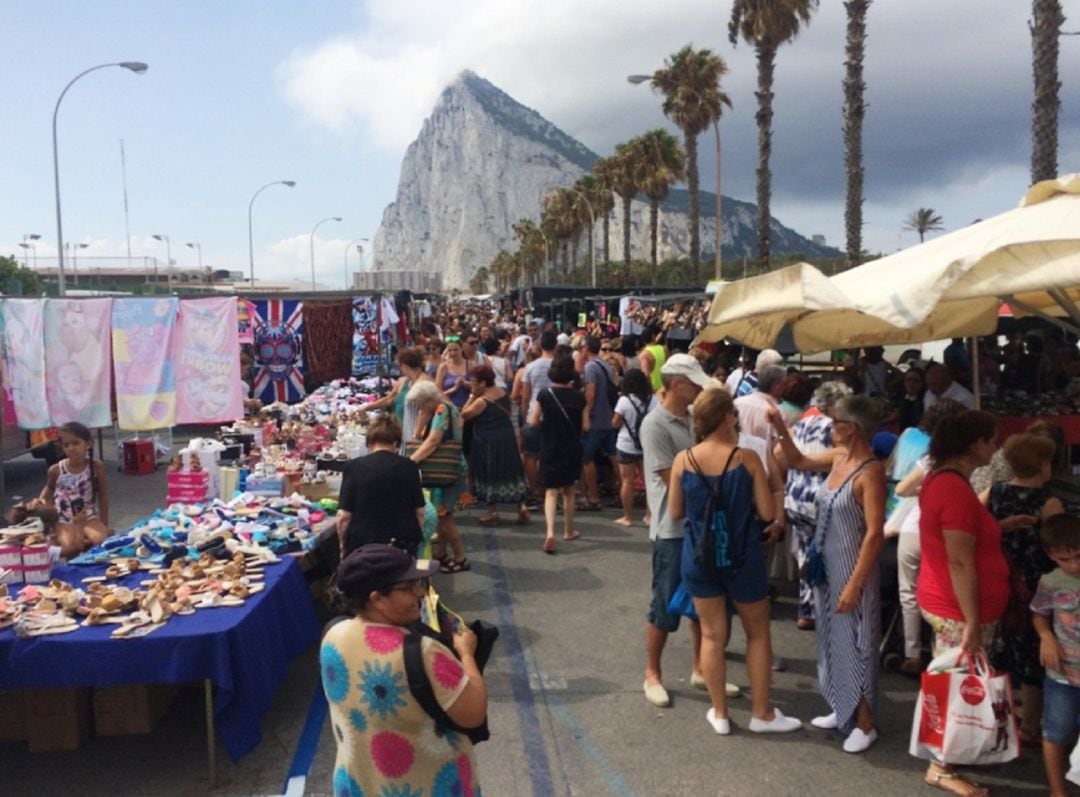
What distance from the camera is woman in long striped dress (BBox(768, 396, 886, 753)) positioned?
4.19 m

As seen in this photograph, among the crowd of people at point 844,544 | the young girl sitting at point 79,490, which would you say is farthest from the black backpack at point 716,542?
the young girl sitting at point 79,490

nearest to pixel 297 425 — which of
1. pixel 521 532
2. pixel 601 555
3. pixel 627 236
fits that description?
pixel 521 532

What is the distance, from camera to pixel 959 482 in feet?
12.1

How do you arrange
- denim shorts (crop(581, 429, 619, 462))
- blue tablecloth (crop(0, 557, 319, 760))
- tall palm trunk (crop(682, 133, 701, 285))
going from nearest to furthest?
1. blue tablecloth (crop(0, 557, 319, 760))
2. denim shorts (crop(581, 429, 619, 462))
3. tall palm trunk (crop(682, 133, 701, 285))

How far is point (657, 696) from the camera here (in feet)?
16.1

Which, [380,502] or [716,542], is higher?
[380,502]

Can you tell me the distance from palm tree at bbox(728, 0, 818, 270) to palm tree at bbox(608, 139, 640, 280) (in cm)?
1979

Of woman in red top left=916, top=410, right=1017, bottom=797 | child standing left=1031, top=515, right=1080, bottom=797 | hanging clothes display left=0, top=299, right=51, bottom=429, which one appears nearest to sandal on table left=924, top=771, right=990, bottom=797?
woman in red top left=916, top=410, right=1017, bottom=797

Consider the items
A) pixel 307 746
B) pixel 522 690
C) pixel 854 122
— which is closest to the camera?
pixel 307 746

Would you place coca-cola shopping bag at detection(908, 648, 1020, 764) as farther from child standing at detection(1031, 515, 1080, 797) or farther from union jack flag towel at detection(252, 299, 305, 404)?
union jack flag towel at detection(252, 299, 305, 404)

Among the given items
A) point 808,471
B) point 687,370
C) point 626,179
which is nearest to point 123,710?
point 687,370

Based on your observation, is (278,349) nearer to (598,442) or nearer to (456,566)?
(598,442)

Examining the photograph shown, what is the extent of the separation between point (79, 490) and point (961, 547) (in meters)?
5.83

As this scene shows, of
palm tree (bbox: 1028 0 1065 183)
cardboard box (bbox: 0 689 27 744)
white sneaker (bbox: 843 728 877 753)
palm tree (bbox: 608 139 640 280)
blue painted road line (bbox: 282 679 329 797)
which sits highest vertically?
palm tree (bbox: 608 139 640 280)
